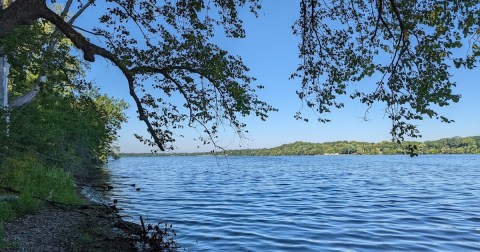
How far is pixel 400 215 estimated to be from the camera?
22.2 metres

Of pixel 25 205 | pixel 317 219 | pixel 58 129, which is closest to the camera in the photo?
pixel 25 205

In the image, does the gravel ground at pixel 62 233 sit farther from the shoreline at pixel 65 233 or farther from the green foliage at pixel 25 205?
the green foliage at pixel 25 205

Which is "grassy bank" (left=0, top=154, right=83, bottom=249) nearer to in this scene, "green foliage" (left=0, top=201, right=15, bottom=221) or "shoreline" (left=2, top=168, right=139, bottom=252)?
"shoreline" (left=2, top=168, right=139, bottom=252)

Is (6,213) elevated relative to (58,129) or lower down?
lower down

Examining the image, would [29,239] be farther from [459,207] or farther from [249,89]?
[459,207]

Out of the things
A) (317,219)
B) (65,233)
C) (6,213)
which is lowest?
(317,219)

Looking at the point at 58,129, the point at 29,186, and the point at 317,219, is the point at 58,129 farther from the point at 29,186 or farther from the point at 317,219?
the point at 317,219

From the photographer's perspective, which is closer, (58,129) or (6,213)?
(6,213)

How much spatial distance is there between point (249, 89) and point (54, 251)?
7269 mm

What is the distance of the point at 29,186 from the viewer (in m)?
19.4

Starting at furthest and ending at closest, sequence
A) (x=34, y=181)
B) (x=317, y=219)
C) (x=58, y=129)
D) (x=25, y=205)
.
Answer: (x=58, y=129) < (x=317, y=219) < (x=34, y=181) < (x=25, y=205)

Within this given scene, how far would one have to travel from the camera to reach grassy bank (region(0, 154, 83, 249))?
1623 cm

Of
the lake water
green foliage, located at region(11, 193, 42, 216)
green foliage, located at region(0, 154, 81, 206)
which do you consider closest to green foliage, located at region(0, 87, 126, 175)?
green foliage, located at region(0, 154, 81, 206)

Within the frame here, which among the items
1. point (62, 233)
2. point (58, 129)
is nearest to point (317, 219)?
point (62, 233)
